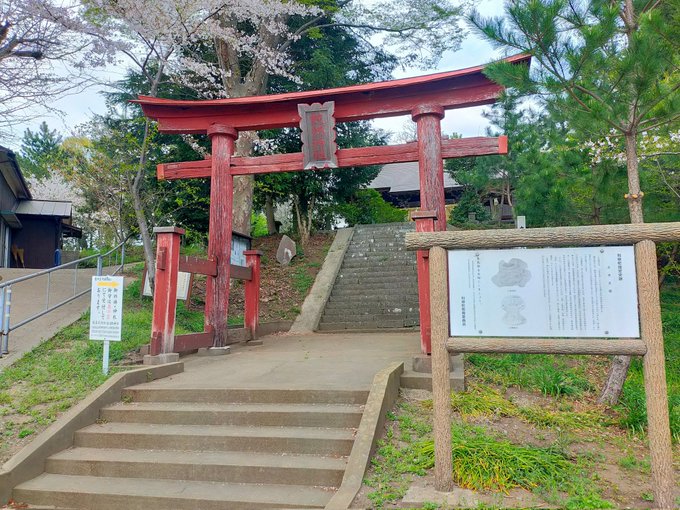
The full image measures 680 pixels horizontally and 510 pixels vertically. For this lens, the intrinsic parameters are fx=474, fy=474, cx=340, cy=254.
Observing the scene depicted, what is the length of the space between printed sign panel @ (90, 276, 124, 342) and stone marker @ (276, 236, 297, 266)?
8842mm

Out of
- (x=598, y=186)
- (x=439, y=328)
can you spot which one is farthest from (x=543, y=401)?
(x=598, y=186)

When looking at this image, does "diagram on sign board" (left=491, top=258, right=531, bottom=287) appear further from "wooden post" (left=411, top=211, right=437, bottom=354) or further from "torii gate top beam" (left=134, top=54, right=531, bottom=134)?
"torii gate top beam" (left=134, top=54, right=531, bottom=134)

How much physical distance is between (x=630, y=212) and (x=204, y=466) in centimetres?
476

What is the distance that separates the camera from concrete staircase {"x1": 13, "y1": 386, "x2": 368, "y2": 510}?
11.1 feet

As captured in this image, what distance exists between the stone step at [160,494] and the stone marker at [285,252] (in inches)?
414

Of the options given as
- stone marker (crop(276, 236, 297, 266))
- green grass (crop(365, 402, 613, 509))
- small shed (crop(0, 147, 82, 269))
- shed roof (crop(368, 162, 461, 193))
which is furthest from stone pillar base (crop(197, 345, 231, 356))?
shed roof (crop(368, 162, 461, 193))

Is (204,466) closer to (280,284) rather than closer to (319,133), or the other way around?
(319,133)

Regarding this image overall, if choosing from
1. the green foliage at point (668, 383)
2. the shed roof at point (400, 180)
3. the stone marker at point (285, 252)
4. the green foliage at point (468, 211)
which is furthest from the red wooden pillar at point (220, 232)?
the shed roof at point (400, 180)

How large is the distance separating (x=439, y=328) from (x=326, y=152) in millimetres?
4544

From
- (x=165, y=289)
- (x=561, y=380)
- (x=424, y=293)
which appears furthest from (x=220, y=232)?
(x=561, y=380)

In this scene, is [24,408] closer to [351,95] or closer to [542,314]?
[542,314]

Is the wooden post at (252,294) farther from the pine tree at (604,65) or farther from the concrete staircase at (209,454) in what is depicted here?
the pine tree at (604,65)

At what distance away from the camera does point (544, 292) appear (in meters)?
3.25

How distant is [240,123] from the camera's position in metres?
7.66
